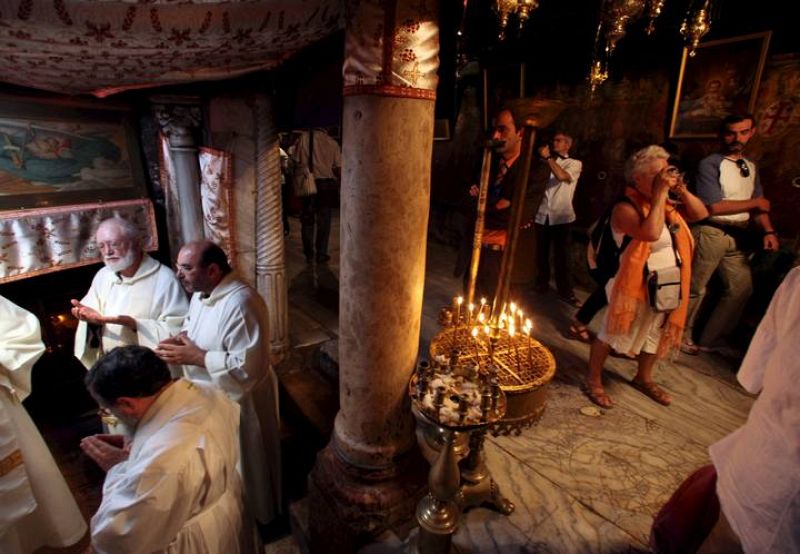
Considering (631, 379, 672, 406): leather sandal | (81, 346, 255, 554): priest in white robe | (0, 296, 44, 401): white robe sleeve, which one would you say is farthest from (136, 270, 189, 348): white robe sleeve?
(631, 379, 672, 406): leather sandal

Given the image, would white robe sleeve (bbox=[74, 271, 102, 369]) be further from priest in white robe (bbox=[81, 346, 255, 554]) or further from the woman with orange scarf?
the woman with orange scarf

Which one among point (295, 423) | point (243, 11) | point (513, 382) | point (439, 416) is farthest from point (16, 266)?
point (513, 382)

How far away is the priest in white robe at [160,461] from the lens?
1.86 m

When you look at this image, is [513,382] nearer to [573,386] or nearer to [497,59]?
[573,386]

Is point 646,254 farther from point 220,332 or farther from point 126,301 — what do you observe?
point 126,301

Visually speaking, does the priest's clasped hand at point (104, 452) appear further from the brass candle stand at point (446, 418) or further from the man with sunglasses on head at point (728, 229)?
the man with sunglasses on head at point (728, 229)

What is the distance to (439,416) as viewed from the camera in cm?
181

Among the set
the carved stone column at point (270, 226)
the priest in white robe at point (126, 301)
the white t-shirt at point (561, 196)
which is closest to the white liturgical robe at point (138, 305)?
the priest in white robe at point (126, 301)

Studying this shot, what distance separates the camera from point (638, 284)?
136 inches

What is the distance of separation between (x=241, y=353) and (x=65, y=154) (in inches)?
118

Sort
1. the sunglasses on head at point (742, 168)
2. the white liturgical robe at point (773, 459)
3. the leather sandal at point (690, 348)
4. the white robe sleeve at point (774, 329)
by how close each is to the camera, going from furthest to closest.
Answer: the leather sandal at point (690, 348) → the sunglasses on head at point (742, 168) → the white robe sleeve at point (774, 329) → the white liturgical robe at point (773, 459)

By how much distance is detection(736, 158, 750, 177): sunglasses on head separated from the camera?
175 inches

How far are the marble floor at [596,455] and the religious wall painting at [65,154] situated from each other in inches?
105

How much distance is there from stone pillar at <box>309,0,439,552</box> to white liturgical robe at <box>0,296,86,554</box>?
6.58 feet
